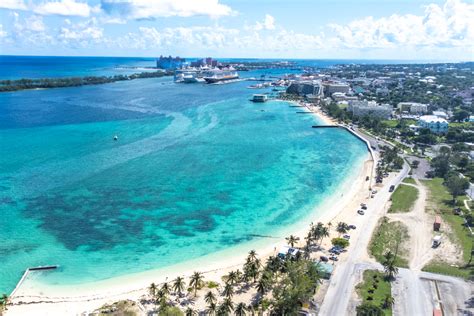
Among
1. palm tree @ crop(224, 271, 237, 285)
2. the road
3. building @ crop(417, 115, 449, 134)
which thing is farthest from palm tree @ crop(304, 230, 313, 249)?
building @ crop(417, 115, 449, 134)

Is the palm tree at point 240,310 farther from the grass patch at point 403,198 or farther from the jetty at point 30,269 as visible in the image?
the grass patch at point 403,198

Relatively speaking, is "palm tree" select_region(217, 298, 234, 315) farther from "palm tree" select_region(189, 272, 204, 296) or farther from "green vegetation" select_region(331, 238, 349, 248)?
"green vegetation" select_region(331, 238, 349, 248)

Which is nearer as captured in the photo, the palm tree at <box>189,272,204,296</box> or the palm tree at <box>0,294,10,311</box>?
the palm tree at <box>0,294,10,311</box>

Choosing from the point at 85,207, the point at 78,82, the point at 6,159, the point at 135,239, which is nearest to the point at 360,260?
the point at 135,239

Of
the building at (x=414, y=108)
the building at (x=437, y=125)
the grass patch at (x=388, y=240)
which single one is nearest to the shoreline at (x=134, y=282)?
the grass patch at (x=388, y=240)

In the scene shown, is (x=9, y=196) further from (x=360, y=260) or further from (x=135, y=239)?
(x=360, y=260)
